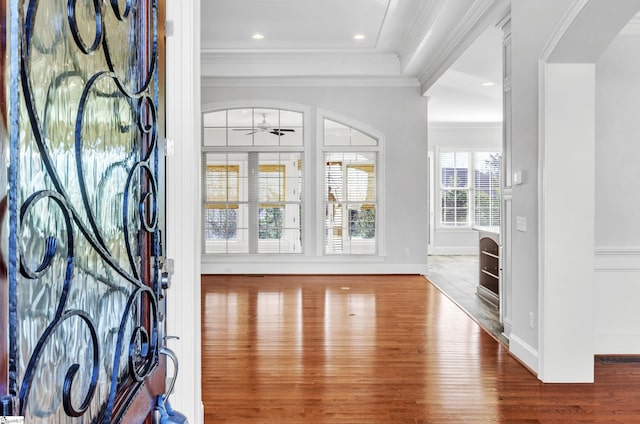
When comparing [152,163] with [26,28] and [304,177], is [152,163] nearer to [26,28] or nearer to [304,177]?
[26,28]

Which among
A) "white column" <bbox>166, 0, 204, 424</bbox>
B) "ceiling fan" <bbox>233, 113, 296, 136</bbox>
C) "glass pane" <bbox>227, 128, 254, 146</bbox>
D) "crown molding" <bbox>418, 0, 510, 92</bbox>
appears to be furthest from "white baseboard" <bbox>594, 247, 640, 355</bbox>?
"glass pane" <bbox>227, 128, 254, 146</bbox>

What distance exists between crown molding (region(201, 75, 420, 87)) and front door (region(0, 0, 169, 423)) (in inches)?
229

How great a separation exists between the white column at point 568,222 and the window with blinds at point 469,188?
7.13 meters

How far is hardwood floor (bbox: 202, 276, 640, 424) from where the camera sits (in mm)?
2414

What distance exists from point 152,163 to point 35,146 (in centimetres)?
48

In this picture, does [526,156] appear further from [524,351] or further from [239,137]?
[239,137]

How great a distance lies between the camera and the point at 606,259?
10.5 ft

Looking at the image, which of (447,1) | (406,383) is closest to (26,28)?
(406,383)

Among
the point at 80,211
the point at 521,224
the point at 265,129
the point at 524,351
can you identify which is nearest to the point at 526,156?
the point at 521,224

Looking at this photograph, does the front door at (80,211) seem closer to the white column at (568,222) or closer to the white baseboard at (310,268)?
the white column at (568,222)

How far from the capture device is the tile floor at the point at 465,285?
13.9ft

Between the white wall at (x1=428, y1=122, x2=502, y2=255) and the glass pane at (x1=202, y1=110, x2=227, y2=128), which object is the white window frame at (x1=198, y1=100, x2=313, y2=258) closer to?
the glass pane at (x1=202, y1=110, x2=227, y2=128)

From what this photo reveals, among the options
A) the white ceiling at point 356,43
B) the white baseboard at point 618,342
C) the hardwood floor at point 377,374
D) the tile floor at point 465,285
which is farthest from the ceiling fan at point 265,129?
the white baseboard at point 618,342

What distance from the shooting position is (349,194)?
6840 millimetres
